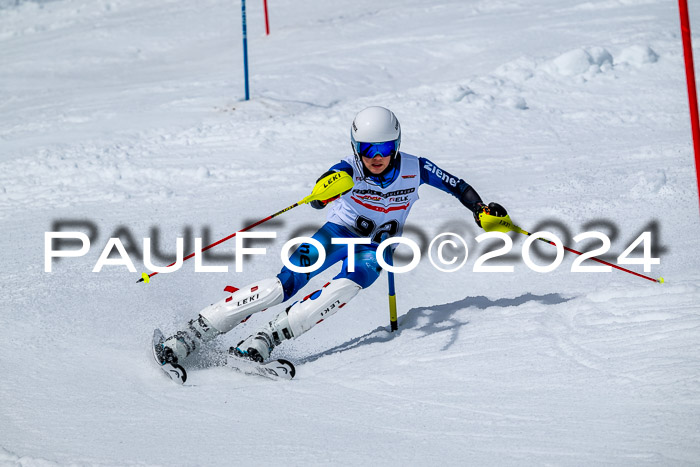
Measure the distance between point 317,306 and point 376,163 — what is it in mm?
1112

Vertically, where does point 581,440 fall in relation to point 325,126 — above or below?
below

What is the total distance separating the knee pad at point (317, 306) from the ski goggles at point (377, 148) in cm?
92

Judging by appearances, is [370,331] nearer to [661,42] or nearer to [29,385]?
[29,385]

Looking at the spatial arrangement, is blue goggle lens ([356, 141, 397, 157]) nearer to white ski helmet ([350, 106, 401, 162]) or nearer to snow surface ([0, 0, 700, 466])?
white ski helmet ([350, 106, 401, 162])

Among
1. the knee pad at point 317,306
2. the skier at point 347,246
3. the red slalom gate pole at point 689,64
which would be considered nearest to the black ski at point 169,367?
the skier at point 347,246

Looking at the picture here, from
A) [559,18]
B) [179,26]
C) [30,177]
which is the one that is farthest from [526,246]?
[179,26]

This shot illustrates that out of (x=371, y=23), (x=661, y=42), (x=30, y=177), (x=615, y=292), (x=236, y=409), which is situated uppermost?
(x=371, y=23)

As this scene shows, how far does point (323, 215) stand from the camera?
7969mm

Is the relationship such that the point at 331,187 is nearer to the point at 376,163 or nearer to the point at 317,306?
the point at 376,163

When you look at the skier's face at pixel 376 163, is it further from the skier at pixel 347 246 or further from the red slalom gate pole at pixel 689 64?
the red slalom gate pole at pixel 689 64

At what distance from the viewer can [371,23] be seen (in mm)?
14555

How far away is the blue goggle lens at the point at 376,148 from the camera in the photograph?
17.2 feet

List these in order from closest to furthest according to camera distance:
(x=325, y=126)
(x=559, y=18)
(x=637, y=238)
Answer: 1. (x=637, y=238)
2. (x=325, y=126)
3. (x=559, y=18)

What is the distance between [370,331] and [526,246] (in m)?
2.09
